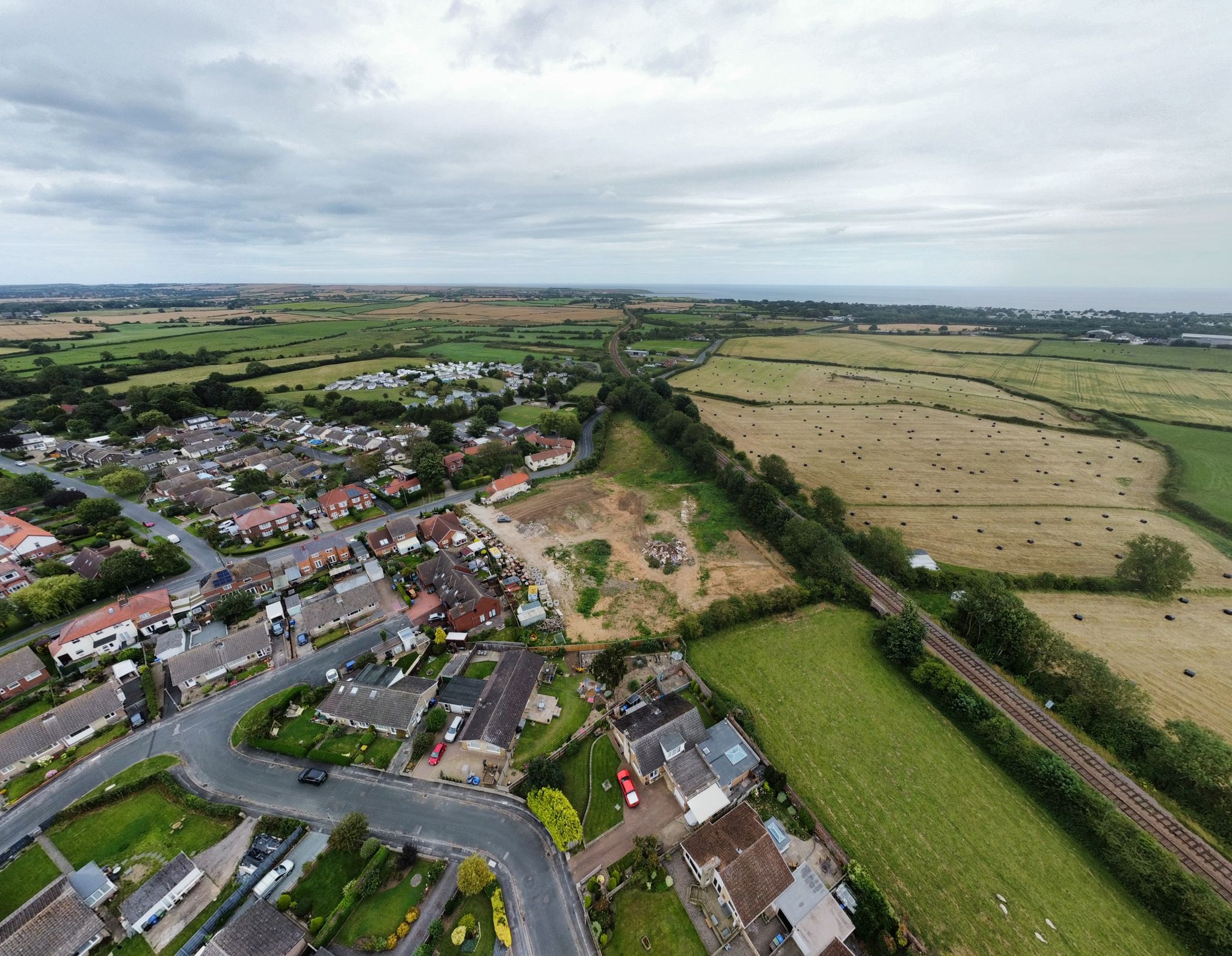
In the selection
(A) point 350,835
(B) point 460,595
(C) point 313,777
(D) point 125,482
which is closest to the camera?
(A) point 350,835

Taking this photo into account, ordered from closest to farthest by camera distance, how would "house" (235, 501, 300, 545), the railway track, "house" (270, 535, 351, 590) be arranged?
the railway track < "house" (270, 535, 351, 590) < "house" (235, 501, 300, 545)

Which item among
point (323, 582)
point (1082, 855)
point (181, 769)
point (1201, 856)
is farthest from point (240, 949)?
point (1201, 856)

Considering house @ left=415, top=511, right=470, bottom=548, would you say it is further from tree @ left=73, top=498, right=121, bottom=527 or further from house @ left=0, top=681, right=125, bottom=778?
tree @ left=73, top=498, right=121, bottom=527

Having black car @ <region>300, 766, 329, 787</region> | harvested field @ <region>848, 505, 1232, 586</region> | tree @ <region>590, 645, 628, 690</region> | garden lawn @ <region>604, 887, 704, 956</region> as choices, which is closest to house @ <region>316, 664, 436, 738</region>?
black car @ <region>300, 766, 329, 787</region>

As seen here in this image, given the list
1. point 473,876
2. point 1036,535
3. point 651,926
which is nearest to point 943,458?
point 1036,535

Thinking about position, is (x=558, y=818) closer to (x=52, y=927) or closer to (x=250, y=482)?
(x=52, y=927)

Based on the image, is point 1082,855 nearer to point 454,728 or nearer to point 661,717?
point 661,717
